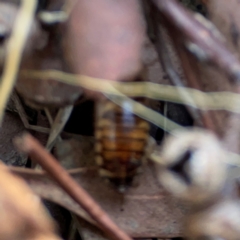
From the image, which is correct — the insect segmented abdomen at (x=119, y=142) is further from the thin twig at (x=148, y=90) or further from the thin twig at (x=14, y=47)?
the thin twig at (x=14, y=47)

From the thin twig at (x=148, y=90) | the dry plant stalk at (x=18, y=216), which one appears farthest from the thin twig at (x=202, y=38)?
the dry plant stalk at (x=18, y=216)

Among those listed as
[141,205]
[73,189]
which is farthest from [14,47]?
[141,205]

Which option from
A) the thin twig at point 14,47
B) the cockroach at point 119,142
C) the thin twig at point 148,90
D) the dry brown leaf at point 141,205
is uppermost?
the thin twig at point 14,47

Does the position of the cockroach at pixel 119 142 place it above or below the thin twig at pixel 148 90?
below

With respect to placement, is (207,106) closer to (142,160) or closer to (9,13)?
(142,160)

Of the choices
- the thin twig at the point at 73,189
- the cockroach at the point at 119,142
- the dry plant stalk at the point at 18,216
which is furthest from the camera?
the cockroach at the point at 119,142

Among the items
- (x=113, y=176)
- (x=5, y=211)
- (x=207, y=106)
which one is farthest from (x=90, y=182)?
(x=5, y=211)

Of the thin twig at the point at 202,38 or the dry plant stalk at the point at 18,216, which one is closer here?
the dry plant stalk at the point at 18,216

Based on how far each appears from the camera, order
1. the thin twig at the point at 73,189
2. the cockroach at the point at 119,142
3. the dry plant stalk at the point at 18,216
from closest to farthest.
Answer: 1. the dry plant stalk at the point at 18,216
2. the thin twig at the point at 73,189
3. the cockroach at the point at 119,142
